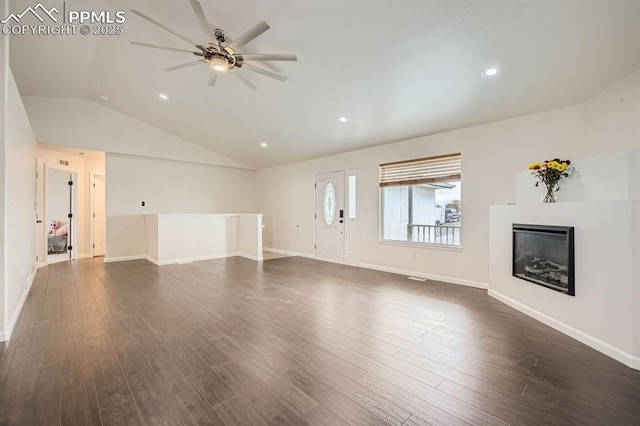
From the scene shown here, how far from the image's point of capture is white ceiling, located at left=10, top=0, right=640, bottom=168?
2.54m

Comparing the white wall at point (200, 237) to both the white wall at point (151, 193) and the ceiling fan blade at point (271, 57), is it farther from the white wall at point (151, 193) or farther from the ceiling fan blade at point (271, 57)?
the ceiling fan blade at point (271, 57)

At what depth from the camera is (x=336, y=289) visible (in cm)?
423

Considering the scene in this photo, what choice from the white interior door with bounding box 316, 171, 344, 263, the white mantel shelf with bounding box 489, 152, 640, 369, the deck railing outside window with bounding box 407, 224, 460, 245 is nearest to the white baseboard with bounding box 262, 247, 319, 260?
the white interior door with bounding box 316, 171, 344, 263

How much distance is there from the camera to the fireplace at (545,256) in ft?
8.98

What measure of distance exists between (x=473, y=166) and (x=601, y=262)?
2310mm

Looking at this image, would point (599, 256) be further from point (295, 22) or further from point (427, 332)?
point (295, 22)

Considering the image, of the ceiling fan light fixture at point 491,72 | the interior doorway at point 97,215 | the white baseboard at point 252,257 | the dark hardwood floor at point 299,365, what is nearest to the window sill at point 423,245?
the dark hardwood floor at point 299,365

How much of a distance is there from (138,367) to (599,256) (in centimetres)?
410

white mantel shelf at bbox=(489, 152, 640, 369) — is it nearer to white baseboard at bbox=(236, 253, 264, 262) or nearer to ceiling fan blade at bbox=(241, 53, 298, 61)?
ceiling fan blade at bbox=(241, 53, 298, 61)

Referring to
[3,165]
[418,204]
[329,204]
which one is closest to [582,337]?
[418,204]

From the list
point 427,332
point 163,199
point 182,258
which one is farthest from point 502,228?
point 163,199

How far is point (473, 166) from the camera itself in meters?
4.40

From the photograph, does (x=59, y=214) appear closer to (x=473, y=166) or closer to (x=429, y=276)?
(x=429, y=276)

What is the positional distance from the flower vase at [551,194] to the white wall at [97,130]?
25.7 ft
